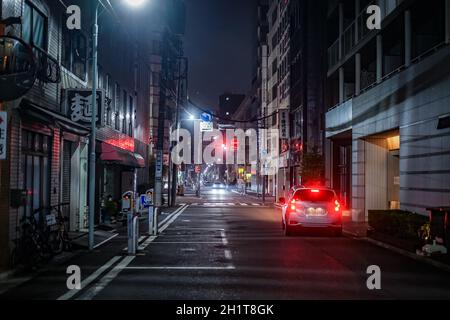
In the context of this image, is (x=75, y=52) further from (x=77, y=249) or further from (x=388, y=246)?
(x=388, y=246)

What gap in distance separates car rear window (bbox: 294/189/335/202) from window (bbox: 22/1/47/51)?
9.65 meters

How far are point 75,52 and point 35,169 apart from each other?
666cm

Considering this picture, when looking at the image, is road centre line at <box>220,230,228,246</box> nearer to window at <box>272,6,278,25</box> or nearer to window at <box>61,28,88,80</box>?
window at <box>61,28,88,80</box>

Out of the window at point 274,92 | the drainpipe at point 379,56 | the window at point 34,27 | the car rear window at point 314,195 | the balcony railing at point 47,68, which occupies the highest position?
the window at point 274,92

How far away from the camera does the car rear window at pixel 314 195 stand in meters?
20.3

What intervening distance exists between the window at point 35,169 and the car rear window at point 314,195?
332 inches

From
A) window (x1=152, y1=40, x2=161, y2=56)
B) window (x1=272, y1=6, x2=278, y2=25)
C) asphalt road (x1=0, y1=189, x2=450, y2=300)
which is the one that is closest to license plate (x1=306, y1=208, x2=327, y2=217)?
asphalt road (x1=0, y1=189, x2=450, y2=300)

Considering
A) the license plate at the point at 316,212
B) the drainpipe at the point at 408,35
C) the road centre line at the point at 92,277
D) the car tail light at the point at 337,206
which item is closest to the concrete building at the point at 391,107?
the drainpipe at the point at 408,35

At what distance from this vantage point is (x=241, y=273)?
12156 mm

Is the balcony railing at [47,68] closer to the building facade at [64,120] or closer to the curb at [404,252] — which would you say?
the building facade at [64,120]
